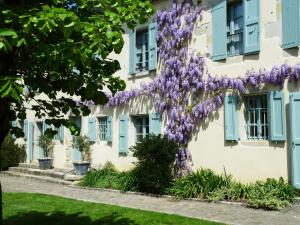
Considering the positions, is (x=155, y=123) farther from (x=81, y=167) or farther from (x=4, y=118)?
(x=4, y=118)

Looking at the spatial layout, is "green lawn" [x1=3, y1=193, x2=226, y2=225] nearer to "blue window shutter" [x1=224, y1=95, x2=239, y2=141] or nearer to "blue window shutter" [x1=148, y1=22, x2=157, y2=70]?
"blue window shutter" [x1=224, y1=95, x2=239, y2=141]

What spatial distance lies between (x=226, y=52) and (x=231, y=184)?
3.40 meters

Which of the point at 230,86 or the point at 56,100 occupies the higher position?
the point at 230,86

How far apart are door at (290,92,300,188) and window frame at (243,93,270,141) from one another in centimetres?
82

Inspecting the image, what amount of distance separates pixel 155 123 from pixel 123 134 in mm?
1744

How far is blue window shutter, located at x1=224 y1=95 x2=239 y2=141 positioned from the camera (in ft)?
35.7

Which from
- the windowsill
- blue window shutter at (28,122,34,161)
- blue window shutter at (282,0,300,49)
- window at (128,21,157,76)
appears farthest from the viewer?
blue window shutter at (28,122,34,161)

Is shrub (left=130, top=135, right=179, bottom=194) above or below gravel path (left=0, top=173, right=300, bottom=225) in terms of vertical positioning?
above

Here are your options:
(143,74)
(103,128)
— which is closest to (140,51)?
(143,74)

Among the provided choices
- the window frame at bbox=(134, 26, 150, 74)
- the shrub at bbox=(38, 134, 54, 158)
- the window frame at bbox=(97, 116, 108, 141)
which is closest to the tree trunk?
the window frame at bbox=(134, 26, 150, 74)

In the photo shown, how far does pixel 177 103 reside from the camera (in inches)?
493

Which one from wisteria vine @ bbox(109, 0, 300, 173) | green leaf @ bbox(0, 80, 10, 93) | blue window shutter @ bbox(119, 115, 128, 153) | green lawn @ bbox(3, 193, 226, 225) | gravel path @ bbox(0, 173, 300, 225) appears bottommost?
gravel path @ bbox(0, 173, 300, 225)

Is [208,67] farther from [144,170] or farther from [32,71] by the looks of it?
[32,71]

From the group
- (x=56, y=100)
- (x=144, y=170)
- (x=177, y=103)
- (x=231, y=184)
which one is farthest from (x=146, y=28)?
(x=56, y=100)
